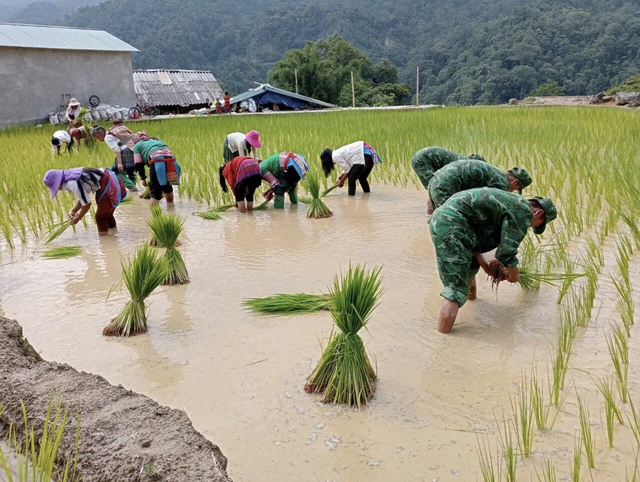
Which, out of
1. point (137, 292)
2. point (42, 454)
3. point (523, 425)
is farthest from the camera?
point (137, 292)

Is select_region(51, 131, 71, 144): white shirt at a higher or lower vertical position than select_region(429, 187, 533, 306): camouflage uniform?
higher

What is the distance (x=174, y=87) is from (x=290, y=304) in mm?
24293

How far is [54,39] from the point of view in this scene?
17.8m

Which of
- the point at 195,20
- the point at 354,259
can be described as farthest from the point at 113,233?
the point at 195,20

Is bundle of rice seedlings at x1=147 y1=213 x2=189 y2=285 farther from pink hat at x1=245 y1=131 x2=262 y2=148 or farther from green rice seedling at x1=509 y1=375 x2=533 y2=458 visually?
pink hat at x1=245 y1=131 x2=262 y2=148

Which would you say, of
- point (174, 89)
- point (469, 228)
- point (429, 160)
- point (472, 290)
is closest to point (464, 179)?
point (472, 290)

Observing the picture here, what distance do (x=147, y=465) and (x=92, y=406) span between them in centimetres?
42

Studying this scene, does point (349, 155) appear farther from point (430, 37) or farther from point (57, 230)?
point (430, 37)

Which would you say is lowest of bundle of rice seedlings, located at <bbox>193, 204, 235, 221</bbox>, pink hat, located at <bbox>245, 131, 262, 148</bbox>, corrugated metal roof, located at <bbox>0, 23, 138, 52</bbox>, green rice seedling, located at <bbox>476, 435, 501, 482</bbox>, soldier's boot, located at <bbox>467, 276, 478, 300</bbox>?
green rice seedling, located at <bbox>476, 435, 501, 482</bbox>

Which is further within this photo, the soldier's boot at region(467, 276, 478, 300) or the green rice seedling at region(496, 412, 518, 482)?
the soldier's boot at region(467, 276, 478, 300)

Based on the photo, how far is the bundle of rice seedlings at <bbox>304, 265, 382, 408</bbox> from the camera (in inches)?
97.2

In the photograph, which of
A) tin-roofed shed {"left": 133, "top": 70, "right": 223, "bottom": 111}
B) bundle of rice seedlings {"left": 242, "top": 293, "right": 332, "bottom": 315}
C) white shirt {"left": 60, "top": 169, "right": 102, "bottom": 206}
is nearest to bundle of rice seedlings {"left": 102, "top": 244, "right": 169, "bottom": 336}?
bundle of rice seedlings {"left": 242, "top": 293, "right": 332, "bottom": 315}

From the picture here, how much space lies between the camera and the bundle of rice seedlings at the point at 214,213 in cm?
596

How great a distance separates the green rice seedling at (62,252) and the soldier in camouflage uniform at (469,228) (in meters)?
3.21
